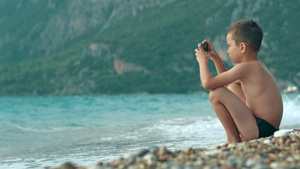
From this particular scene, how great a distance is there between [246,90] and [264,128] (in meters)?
0.48

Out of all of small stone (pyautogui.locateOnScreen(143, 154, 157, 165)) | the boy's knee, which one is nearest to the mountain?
the boy's knee

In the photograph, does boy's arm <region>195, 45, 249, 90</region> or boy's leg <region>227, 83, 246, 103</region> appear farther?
boy's leg <region>227, 83, 246, 103</region>

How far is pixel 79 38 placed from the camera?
116 m

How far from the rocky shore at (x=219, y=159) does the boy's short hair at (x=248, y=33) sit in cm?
124

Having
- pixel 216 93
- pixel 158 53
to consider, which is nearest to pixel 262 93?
pixel 216 93

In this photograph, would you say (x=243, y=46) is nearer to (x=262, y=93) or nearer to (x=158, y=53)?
(x=262, y=93)

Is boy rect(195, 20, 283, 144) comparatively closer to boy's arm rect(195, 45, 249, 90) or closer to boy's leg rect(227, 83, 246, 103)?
boy's arm rect(195, 45, 249, 90)

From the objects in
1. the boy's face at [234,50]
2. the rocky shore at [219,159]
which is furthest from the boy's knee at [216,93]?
the rocky shore at [219,159]

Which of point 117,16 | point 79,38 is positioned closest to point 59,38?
point 79,38

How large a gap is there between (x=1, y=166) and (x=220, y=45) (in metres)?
78.0

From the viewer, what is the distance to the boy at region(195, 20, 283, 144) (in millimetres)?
4211

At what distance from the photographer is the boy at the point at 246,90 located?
166 inches

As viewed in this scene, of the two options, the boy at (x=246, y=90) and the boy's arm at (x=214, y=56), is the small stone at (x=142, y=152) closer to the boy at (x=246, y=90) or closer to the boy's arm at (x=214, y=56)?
the boy at (x=246, y=90)

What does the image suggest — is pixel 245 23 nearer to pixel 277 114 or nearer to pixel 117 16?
pixel 277 114
